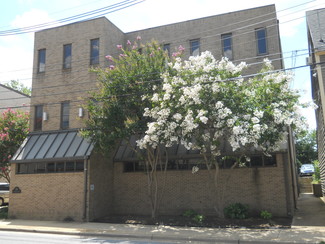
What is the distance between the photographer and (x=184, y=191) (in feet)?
58.7

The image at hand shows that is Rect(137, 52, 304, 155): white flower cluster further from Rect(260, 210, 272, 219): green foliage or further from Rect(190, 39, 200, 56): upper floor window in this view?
Rect(190, 39, 200, 56): upper floor window

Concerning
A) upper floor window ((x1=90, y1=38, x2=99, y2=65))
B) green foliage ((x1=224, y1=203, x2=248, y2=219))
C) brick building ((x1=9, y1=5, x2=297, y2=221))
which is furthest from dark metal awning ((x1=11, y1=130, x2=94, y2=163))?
green foliage ((x1=224, y1=203, x2=248, y2=219))

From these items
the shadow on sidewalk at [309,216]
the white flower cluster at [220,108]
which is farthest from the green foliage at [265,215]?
the white flower cluster at [220,108]

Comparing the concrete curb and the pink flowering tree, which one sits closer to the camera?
the concrete curb

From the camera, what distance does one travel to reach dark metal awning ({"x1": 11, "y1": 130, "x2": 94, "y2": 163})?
17.7 m

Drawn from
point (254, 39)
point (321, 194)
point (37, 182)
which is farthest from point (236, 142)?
point (321, 194)

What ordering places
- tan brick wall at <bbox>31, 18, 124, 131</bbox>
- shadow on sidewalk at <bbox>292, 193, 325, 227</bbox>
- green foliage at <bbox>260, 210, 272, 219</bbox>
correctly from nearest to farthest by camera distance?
shadow on sidewalk at <bbox>292, 193, 325, 227</bbox> → green foliage at <bbox>260, 210, 272, 219</bbox> → tan brick wall at <bbox>31, 18, 124, 131</bbox>

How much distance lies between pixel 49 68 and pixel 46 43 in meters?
1.91

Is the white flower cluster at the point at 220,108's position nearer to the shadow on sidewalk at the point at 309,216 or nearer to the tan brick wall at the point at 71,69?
the shadow on sidewalk at the point at 309,216

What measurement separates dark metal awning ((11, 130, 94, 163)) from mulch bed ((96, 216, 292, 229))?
394 cm

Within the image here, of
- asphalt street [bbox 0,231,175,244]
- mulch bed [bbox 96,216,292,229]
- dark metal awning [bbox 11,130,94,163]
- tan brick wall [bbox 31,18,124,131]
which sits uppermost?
tan brick wall [bbox 31,18,124,131]

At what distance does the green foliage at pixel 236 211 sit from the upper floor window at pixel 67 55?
521 inches

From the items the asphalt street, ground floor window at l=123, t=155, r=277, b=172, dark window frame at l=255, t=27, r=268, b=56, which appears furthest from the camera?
dark window frame at l=255, t=27, r=268, b=56

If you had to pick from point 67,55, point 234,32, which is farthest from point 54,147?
point 234,32
